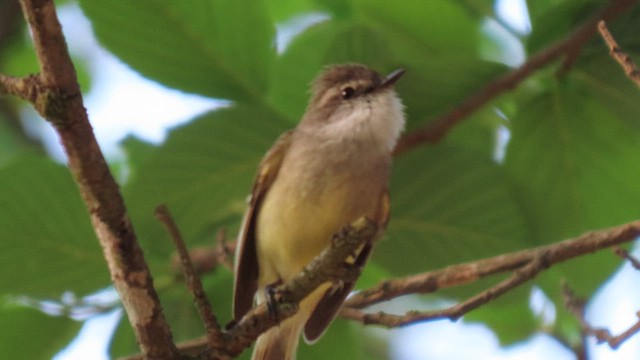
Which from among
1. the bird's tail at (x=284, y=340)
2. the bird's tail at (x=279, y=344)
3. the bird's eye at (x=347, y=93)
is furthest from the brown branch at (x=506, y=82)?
the bird's tail at (x=279, y=344)

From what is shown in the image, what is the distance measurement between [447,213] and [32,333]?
60.1 inches

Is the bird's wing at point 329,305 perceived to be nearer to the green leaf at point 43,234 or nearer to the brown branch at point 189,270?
the green leaf at point 43,234

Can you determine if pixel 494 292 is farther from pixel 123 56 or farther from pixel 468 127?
pixel 123 56

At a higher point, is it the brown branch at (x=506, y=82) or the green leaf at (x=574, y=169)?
the brown branch at (x=506, y=82)

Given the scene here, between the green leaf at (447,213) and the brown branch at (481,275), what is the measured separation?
0.39 m

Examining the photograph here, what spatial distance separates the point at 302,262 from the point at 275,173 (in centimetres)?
35

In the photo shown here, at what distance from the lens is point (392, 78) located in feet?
13.0

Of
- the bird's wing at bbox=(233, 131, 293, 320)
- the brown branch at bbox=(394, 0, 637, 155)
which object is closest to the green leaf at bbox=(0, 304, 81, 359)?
the bird's wing at bbox=(233, 131, 293, 320)

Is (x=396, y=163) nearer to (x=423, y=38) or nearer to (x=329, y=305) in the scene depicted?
(x=423, y=38)

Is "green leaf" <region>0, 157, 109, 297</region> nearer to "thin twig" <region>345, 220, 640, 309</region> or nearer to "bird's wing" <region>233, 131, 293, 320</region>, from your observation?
"bird's wing" <region>233, 131, 293, 320</region>

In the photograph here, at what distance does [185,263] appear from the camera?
277cm

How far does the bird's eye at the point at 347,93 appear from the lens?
4507 millimetres

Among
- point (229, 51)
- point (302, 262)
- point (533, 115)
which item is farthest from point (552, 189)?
point (229, 51)

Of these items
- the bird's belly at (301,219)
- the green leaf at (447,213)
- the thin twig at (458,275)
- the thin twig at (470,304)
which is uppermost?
the bird's belly at (301,219)
